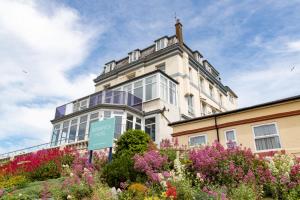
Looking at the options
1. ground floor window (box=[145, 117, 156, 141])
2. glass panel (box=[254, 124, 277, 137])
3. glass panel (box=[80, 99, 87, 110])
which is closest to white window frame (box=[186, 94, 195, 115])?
ground floor window (box=[145, 117, 156, 141])

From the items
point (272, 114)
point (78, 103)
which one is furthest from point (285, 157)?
point (78, 103)

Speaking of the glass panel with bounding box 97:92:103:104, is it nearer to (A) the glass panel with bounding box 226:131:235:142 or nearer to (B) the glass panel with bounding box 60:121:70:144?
(B) the glass panel with bounding box 60:121:70:144

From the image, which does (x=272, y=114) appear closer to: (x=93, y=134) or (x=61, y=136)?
(x=93, y=134)

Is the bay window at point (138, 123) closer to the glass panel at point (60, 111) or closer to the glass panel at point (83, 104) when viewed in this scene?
the glass panel at point (83, 104)

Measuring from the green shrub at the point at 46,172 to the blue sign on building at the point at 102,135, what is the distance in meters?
1.92

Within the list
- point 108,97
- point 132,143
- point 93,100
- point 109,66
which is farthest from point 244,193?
point 109,66

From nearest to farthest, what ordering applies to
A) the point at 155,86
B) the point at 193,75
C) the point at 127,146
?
the point at 127,146 → the point at 155,86 → the point at 193,75

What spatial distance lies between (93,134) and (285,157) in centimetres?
827

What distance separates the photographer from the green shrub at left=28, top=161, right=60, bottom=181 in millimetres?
11680

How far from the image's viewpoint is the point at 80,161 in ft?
40.8

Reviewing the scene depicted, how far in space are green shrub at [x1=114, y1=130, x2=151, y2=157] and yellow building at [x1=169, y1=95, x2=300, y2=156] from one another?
376 centimetres

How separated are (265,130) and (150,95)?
10131mm

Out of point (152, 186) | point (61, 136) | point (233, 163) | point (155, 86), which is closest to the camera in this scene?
point (152, 186)

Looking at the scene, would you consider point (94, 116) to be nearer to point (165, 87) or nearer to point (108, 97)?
point (108, 97)
